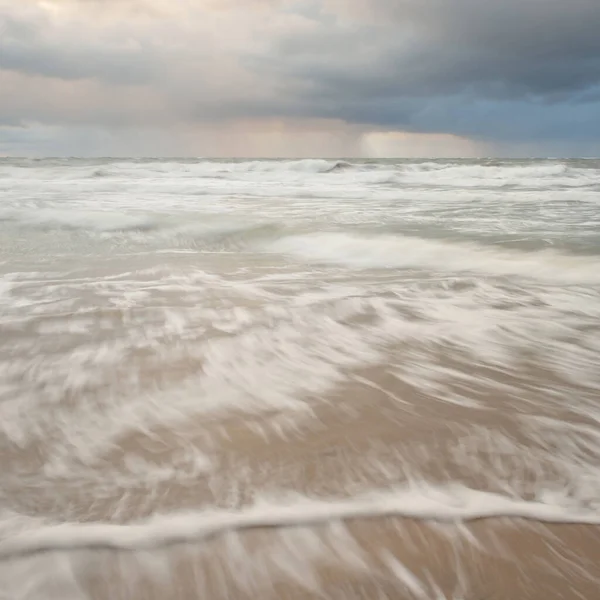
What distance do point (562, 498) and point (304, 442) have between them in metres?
0.66

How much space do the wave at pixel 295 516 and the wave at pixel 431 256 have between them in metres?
3.13

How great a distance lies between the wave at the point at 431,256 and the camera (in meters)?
4.43

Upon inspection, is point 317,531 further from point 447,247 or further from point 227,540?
point 447,247

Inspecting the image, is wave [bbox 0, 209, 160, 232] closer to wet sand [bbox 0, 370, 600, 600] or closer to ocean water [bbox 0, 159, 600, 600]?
ocean water [bbox 0, 159, 600, 600]

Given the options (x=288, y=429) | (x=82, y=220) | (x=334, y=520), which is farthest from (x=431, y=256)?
(x=82, y=220)

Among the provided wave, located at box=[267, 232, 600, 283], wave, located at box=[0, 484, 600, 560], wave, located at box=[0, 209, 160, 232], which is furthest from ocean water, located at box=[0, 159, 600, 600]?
wave, located at box=[0, 209, 160, 232]

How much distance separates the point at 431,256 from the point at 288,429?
3.63 metres

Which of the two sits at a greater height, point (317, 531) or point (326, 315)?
point (317, 531)

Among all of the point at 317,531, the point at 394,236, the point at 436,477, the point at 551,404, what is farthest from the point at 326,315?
the point at 394,236

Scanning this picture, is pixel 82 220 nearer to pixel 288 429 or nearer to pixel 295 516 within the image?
pixel 288 429

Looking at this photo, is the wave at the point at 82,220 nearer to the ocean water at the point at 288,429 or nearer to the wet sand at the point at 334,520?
the ocean water at the point at 288,429

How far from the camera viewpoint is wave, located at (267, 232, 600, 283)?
4426mm

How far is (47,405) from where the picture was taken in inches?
73.9

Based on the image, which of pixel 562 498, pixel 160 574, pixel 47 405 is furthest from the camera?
pixel 47 405
